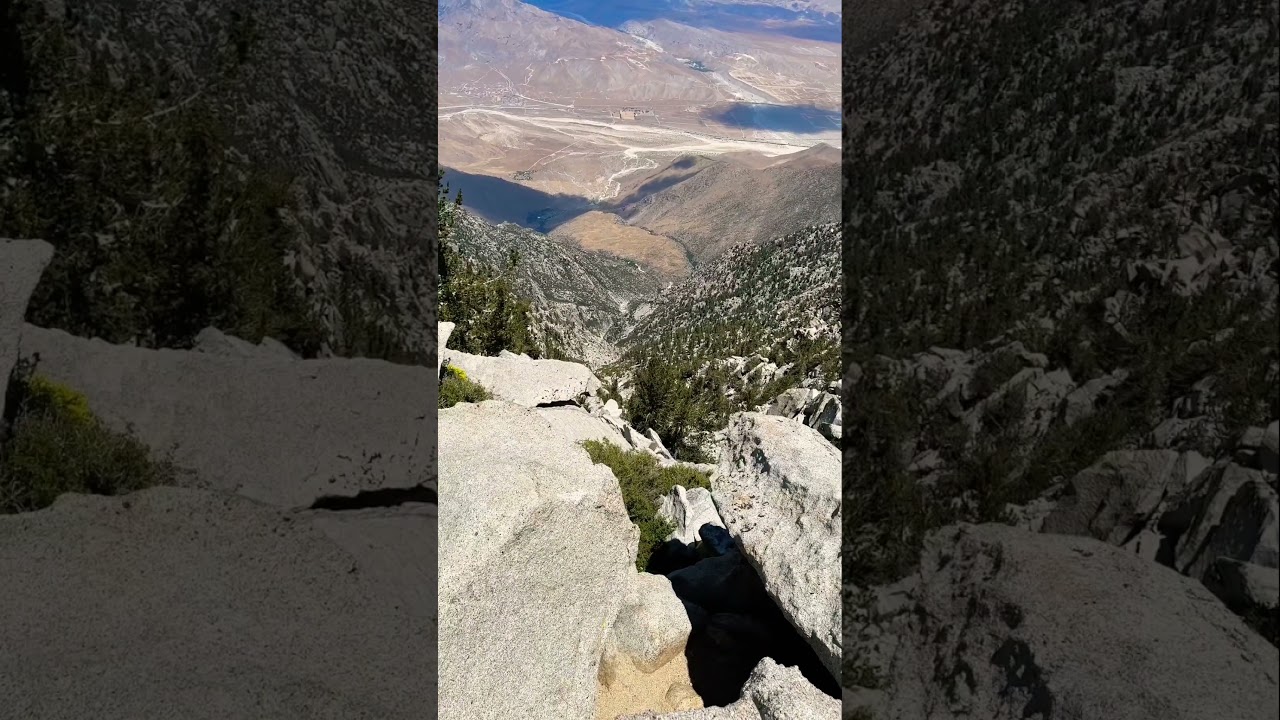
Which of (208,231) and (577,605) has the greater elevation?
(208,231)

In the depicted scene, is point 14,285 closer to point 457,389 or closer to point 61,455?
point 61,455

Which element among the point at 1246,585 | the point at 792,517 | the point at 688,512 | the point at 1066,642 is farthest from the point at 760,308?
the point at 1246,585

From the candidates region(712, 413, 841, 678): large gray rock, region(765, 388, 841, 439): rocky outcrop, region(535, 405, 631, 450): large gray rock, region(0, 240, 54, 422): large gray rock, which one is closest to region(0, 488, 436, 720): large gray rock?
region(0, 240, 54, 422): large gray rock

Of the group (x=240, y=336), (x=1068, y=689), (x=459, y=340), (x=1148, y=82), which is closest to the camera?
(x=1068, y=689)

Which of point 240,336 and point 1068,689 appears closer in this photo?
point 1068,689

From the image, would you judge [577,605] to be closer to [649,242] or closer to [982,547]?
[982,547]

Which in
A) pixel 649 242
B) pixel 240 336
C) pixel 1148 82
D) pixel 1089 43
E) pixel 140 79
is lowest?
pixel 649 242

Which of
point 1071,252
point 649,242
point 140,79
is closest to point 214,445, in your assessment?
point 140,79
